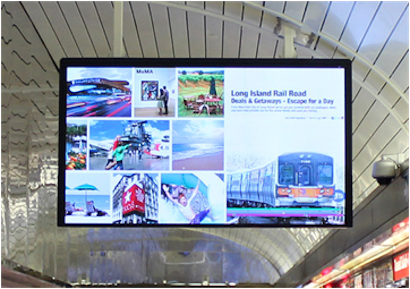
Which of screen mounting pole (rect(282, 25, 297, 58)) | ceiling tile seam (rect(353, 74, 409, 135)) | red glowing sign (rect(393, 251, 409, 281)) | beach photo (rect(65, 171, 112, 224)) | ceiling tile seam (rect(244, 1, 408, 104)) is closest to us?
beach photo (rect(65, 171, 112, 224))

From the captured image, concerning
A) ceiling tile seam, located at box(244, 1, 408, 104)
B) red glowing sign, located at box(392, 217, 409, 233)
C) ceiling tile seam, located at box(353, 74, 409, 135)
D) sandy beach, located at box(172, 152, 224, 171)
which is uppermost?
ceiling tile seam, located at box(244, 1, 408, 104)

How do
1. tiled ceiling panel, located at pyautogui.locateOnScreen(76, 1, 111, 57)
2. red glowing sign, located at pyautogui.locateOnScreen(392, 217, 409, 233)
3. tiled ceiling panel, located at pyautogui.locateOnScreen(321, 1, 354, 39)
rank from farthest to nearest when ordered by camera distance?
tiled ceiling panel, located at pyautogui.locateOnScreen(76, 1, 111, 57) → tiled ceiling panel, located at pyautogui.locateOnScreen(321, 1, 354, 39) → red glowing sign, located at pyautogui.locateOnScreen(392, 217, 409, 233)

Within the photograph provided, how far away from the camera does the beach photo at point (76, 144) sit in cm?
745

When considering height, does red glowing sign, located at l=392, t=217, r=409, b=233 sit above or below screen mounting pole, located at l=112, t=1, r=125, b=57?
below

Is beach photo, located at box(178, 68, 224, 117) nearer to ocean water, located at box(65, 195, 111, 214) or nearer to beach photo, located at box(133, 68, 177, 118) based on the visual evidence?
beach photo, located at box(133, 68, 177, 118)

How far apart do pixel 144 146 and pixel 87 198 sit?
29.5 inches

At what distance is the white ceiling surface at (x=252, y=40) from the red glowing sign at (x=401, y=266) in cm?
168

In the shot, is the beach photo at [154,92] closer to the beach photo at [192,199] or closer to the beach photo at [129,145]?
A: the beach photo at [129,145]

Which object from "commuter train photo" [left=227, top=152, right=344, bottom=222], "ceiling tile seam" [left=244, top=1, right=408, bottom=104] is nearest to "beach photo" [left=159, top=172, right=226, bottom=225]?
"commuter train photo" [left=227, top=152, right=344, bottom=222]

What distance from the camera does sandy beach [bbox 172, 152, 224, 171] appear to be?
7.45m

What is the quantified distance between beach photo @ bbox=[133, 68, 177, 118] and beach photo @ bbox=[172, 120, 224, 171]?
0.67 feet

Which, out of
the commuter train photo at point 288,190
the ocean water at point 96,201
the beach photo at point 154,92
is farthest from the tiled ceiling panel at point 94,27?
the commuter train photo at point 288,190

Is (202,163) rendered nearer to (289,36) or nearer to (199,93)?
(199,93)

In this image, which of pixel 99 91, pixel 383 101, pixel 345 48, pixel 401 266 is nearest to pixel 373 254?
pixel 401 266
